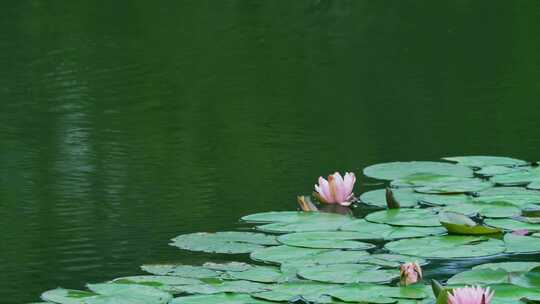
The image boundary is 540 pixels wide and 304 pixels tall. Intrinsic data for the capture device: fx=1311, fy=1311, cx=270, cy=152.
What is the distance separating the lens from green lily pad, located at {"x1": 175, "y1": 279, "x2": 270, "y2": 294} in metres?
2.77

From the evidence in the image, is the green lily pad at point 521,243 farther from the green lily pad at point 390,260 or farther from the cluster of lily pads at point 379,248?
the green lily pad at point 390,260

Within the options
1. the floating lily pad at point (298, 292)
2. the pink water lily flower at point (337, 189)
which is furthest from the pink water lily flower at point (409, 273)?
the pink water lily flower at point (337, 189)

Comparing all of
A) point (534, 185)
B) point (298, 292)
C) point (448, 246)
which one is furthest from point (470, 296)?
point (534, 185)

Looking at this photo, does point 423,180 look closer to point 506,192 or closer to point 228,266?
point 506,192

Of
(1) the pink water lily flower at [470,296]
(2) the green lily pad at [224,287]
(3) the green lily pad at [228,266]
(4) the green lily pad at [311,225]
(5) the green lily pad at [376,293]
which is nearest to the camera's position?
(1) the pink water lily flower at [470,296]

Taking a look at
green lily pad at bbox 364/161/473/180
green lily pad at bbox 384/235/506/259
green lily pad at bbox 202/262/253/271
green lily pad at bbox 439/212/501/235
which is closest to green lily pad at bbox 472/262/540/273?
green lily pad at bbox 384/235/506/259

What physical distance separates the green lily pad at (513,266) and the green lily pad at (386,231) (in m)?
0.34

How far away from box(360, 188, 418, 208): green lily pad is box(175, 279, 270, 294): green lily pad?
0.84 meters

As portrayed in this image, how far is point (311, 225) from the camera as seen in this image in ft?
11.1

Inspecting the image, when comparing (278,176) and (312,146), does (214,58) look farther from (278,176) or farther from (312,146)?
(278,176)

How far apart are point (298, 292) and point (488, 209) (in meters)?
0.87

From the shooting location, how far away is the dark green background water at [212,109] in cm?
361

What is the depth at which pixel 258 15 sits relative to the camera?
890 cm

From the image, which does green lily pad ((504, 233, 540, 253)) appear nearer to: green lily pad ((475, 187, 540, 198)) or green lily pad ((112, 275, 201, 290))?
green lily pad ((475, 187, 540, 198))
